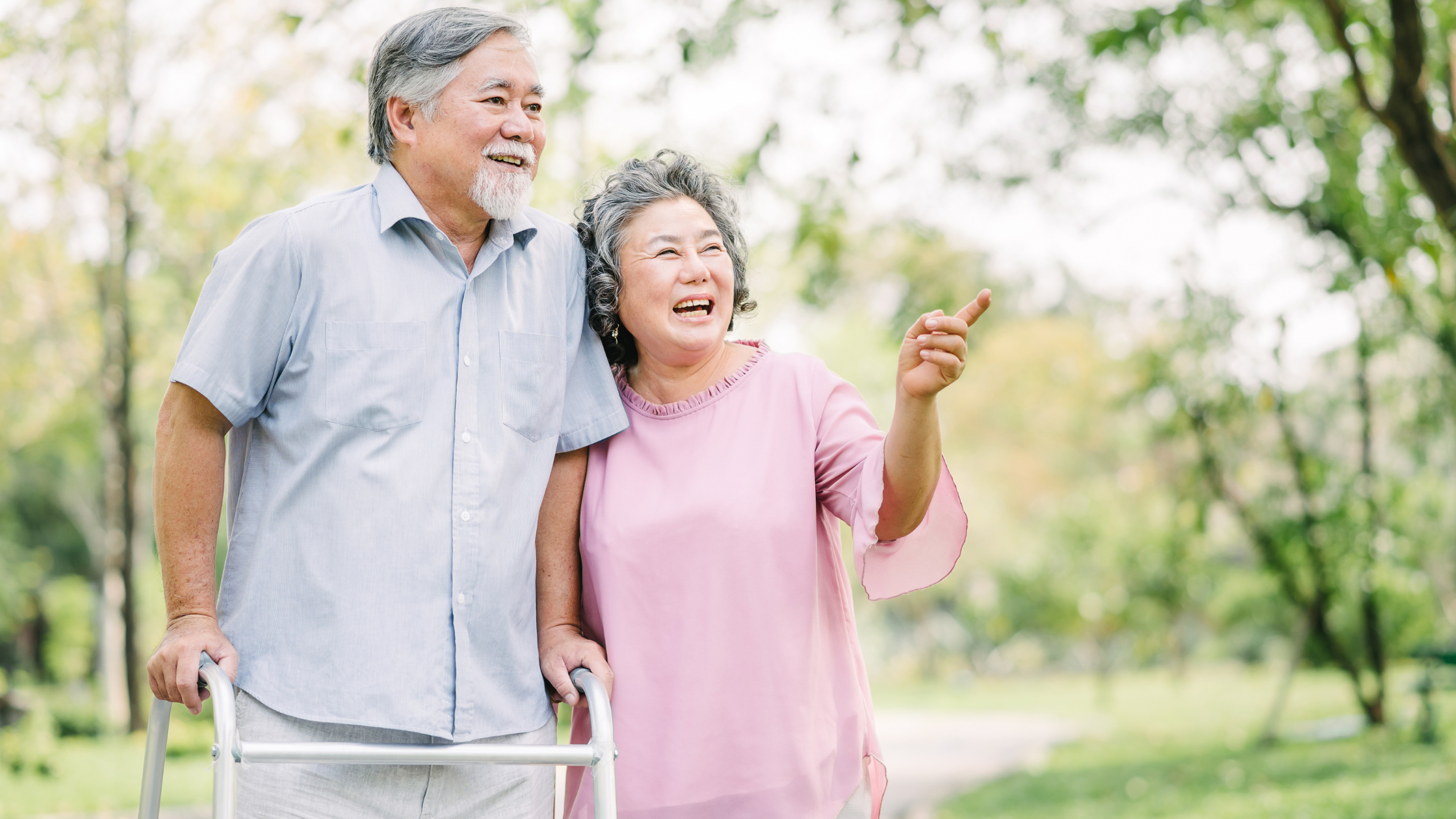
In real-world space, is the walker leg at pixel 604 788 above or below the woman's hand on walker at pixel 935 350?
below

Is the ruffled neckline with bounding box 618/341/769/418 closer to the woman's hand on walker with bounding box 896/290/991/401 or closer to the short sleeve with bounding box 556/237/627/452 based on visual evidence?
the short sleeve with bounding box 556/237/627/452

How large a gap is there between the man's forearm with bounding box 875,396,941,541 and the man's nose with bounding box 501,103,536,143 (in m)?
0.79

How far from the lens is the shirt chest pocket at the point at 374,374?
2.07 m

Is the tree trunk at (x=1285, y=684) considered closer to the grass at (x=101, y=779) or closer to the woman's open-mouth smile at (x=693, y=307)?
the grass at (x=101, y=779)

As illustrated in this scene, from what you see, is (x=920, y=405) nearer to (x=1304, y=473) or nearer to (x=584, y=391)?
(x=584, y=391)

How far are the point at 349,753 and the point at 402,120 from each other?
1068 mm

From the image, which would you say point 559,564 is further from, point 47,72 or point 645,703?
point 47,72

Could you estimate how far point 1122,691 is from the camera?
17.3m

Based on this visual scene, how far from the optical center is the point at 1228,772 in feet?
26.8

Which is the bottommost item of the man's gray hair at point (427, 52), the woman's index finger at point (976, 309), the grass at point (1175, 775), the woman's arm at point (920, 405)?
the grass at point (1175, 775)

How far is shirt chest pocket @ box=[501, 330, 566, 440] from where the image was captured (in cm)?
219

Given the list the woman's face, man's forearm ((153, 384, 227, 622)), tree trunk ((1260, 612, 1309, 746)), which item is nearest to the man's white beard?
the woman's face

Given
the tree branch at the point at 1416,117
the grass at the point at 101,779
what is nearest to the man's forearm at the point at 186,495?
the tree branch at the point at 1416,117

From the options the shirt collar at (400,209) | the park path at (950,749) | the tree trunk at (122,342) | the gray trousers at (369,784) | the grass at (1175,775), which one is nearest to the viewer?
the gray trousers at (369,784)
